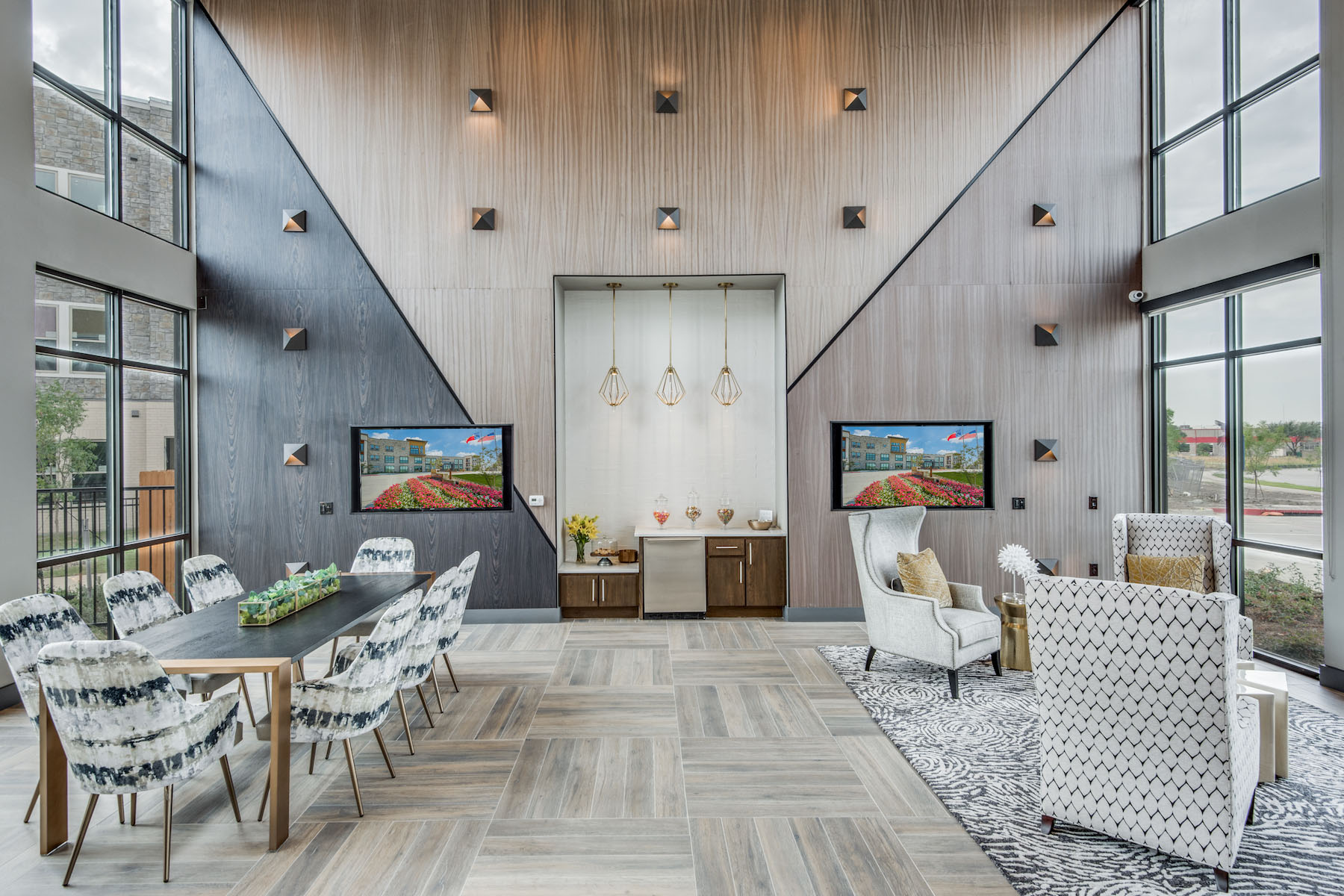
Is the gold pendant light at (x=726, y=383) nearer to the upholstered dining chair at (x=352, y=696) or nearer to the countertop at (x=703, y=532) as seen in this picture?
the countertop at (x=703, y=532)

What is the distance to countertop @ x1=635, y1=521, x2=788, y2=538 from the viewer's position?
19.7 feet

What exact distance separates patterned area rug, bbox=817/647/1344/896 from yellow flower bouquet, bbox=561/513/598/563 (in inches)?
110

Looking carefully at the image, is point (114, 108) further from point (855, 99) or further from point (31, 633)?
point (855, 99)

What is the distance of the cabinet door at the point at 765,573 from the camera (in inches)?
235

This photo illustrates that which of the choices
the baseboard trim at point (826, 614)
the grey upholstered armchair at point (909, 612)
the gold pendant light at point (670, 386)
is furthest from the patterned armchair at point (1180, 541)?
the gold pendant light at point (670, 386)

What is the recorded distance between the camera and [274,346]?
19.1ft

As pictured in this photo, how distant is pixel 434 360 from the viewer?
5875mm

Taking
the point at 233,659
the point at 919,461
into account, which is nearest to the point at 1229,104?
the point at 919,461

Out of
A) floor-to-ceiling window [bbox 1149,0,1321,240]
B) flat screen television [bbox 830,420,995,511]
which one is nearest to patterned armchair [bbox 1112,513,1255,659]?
flat screen television [bbox 830,420,995,511]

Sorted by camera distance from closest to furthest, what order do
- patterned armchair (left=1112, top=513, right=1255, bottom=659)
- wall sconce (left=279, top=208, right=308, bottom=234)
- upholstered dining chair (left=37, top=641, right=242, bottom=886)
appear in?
upholstered dining chair (left=37, top=641, right=242, bottom=886)
patterned armchair (left=1112, top=513, right=1255, bottom=659)
wall sconce (left=279, top=208, right=308, bottom=234)

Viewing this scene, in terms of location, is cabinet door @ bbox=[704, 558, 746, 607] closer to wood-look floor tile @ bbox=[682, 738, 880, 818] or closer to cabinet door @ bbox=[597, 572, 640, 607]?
cabinet door @ bbox=[597, 572, 640, 607]

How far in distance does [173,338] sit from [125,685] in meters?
4.47

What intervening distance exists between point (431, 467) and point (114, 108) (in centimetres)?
354

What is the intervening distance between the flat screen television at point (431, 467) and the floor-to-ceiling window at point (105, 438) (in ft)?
4.76
